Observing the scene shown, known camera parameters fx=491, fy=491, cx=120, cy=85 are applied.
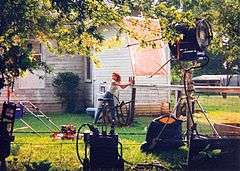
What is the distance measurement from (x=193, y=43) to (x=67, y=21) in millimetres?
2412

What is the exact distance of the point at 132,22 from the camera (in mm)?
8625

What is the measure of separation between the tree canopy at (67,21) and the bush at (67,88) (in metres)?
10.8

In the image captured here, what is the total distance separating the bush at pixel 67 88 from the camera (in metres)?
20.8

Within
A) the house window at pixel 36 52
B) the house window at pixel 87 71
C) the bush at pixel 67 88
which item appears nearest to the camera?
the house window at pixel 36 52

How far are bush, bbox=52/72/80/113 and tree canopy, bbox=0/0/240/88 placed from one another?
10.8m

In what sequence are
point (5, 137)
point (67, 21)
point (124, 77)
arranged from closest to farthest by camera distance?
1. point (5, 137)
2. point (67, 21)
3. point (124, 77)

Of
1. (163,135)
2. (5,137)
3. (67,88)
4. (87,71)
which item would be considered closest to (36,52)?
(163,135)

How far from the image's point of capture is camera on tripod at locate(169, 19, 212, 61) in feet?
29.9

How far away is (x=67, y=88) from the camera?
20766mm

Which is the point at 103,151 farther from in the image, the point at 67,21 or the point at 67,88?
the point at 67,88

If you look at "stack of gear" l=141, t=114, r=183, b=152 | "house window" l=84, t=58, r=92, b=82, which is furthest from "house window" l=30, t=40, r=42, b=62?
"stack of gear" l=141, t=114, r=183, b=152

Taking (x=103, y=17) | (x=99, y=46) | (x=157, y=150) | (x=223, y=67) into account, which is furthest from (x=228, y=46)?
(x=223, y=67)

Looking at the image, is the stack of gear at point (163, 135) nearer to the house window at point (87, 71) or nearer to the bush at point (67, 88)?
the bush at point (67, 88)

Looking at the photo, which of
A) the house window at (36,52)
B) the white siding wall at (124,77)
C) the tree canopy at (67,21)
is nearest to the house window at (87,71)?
the white siding wall at (124,77)
